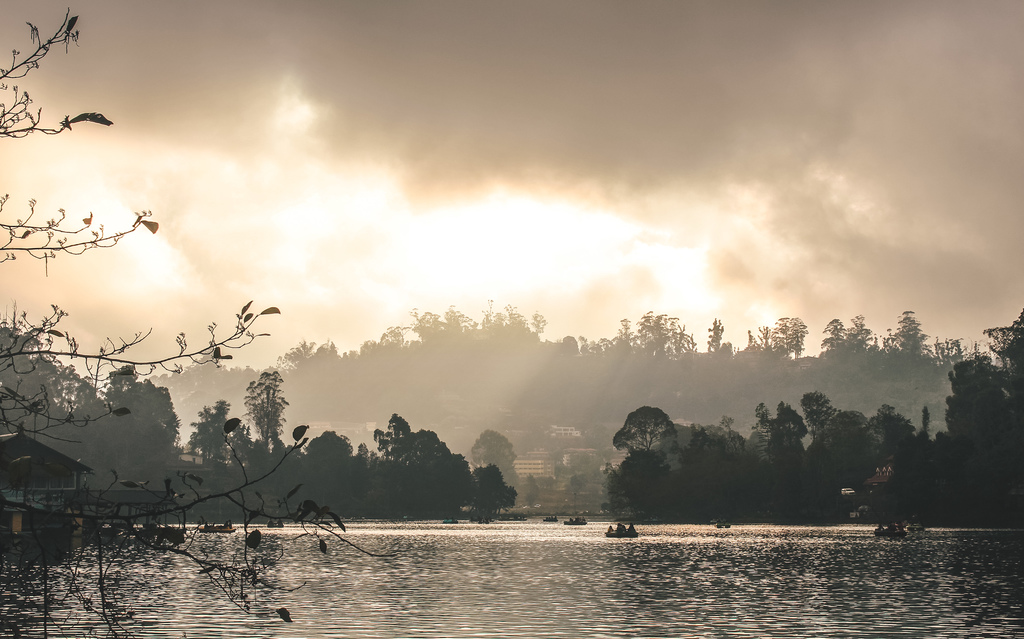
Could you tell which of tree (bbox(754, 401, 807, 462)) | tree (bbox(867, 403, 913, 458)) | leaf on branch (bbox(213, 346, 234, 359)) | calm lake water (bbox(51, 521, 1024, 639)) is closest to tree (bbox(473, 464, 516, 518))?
tree (bbox(754, 401, 807, 462))

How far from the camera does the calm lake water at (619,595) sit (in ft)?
116

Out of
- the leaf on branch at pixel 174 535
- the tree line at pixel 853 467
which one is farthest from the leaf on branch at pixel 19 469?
the tree line at pixel 853 467

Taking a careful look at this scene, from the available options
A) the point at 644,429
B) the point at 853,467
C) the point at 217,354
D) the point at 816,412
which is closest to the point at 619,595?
the point at 217,354

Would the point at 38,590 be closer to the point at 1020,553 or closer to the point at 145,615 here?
the point at 145,615

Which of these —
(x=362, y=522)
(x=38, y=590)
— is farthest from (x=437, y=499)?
(x=38, y=590)

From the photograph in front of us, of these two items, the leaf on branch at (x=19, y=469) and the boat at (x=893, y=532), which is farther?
the boat at (x=893, y=532)

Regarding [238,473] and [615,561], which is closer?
[615,561]

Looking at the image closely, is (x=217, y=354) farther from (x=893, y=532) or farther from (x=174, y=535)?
(x=893, y=532)

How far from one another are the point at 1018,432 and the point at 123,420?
159 m

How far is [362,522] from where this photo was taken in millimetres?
189500

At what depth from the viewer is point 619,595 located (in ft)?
157

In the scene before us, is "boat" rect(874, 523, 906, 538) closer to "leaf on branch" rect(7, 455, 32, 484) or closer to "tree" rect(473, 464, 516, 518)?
"tree" rect(473, 464, 516, 518)

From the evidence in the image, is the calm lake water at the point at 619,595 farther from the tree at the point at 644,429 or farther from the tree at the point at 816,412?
the tree at the point at 644,429

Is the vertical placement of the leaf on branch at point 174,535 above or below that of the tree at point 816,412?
below
